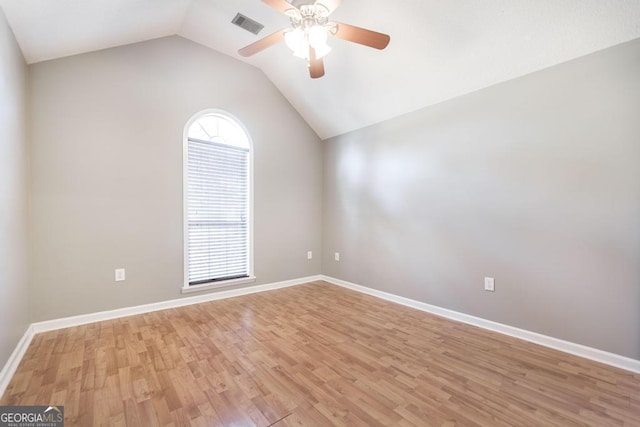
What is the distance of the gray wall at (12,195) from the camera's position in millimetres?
1754

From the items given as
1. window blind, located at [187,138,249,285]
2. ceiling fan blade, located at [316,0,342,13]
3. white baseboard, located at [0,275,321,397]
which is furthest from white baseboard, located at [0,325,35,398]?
ceiling fan blade, located at [316,0,342,13]

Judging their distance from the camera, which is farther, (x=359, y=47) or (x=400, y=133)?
(x=400, y=133)

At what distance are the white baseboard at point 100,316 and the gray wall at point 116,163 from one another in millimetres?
65

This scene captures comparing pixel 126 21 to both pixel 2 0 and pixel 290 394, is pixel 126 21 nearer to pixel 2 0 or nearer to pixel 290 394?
pixel 2 0

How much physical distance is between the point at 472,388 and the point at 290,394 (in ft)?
3.72

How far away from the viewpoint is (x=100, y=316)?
2.71 meters

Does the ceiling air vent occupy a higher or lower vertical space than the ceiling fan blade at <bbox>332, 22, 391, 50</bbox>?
higher

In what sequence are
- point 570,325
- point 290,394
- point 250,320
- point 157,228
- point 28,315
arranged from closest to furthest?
point 290,394 → point 570,325 → point 28,315 → point 250,320 → point 157,228

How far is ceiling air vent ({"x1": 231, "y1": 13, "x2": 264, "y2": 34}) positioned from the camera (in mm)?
2844

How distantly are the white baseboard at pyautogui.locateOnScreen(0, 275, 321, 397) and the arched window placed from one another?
145mm

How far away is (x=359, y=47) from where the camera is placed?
9.32 ft

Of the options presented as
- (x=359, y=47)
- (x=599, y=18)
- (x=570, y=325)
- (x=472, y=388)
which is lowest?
(x=472, y=388)

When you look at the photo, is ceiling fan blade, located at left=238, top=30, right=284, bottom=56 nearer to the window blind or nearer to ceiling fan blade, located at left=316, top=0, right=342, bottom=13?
ceiling fan blade, located at left=316, top=0, right=342, bottom=13

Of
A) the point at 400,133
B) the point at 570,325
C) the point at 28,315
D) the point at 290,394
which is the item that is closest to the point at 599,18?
the point at 400,133
